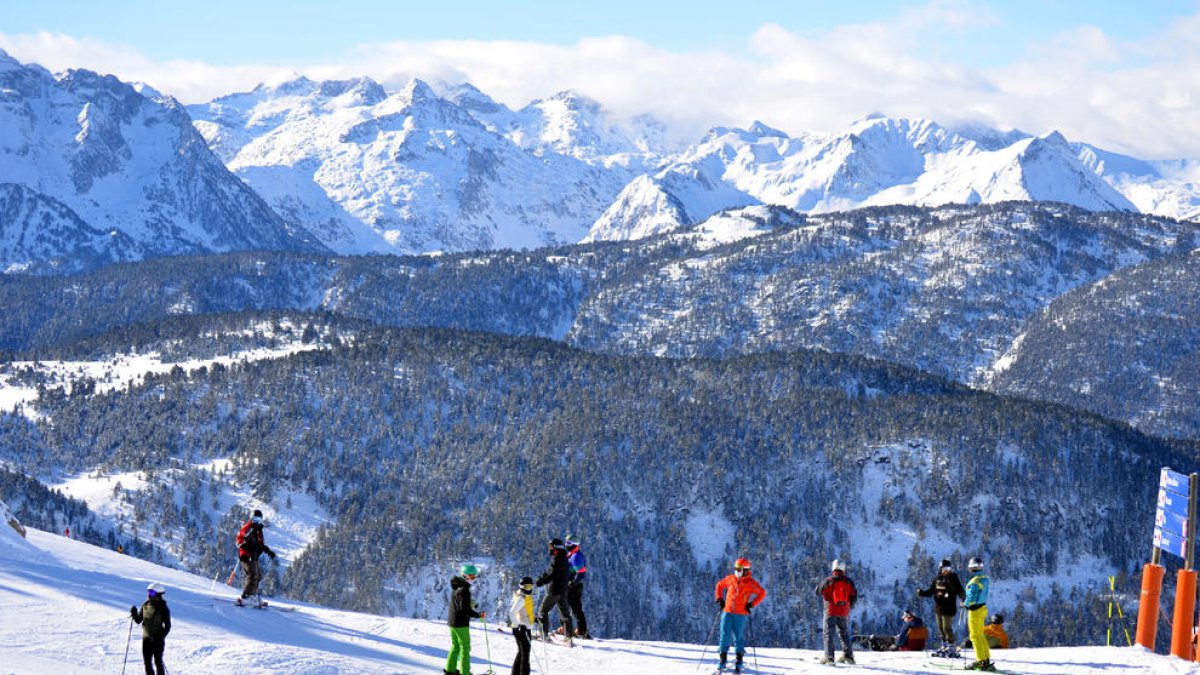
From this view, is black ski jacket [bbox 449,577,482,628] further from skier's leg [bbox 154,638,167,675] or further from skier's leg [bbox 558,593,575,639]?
skier's leg [bbox 154,638,167,675]

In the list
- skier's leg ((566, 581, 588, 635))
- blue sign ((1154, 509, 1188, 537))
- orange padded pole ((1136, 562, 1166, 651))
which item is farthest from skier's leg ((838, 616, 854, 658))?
blue sign ((1154, 509, 1188, 537))

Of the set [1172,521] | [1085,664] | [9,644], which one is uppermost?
[1172,521]

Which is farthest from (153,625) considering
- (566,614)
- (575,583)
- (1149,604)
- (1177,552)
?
(1149,604)

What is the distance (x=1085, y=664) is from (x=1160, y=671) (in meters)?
2.29

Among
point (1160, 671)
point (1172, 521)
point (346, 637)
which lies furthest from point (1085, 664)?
point (346, 637)

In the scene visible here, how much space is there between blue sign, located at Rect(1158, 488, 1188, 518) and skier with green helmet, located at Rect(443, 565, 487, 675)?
21.8 metres

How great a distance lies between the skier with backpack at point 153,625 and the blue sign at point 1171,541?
29.6 m

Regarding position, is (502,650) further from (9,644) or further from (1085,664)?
(1085,664)

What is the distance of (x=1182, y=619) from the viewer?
138 feet

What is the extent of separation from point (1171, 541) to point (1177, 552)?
17.1 inches

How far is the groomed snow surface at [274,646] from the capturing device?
38750 mm

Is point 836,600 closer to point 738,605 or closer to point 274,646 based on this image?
point 738,605

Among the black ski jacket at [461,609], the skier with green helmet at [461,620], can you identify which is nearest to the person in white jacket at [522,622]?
the skier with green helmet at [461,620]

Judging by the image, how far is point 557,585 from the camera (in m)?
44.3
